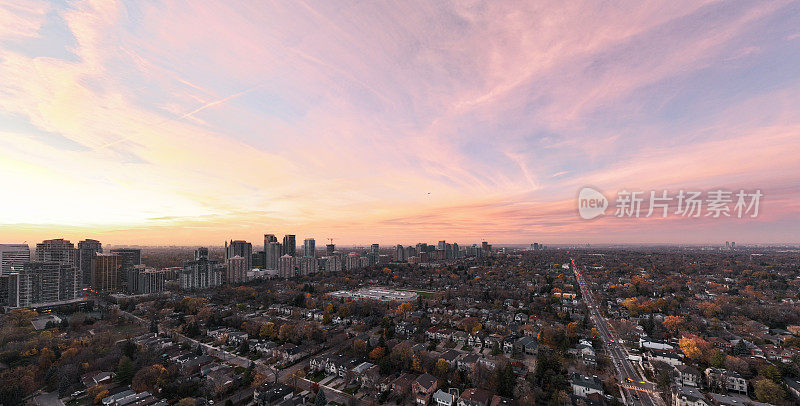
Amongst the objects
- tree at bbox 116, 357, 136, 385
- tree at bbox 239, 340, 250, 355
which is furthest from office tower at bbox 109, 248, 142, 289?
tree at bbox 239, 340, 250, 355

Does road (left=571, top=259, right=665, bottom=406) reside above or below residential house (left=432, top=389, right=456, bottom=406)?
below

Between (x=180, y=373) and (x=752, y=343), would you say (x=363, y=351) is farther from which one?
(x=752, y=343)

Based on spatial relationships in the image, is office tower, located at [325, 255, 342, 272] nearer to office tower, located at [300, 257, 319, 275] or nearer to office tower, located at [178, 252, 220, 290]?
office tower, located at [300, 257, 319, 275]

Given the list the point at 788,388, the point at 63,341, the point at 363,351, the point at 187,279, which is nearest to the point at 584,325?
the point at 788,388

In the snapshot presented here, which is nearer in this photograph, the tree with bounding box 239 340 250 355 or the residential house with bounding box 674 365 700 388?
the residential house with bounding box 674 365 700 388

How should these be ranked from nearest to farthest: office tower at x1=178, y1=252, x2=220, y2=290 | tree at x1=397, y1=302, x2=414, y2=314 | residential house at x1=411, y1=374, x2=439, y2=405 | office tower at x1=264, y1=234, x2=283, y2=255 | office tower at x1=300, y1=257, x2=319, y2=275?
residential house at x1=411, y1=374, x2=439, y2=405 < tree at x1=397, y1=302, x2=414, y2=314 < office tower at x1=178, y1=252, x2=220, y2=290 < office tower at x1=300, y1=257, x2=319, y2=275 < office tower at x1=264, y1=234, x2=283, y2=255

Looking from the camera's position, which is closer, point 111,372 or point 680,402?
point 680,402

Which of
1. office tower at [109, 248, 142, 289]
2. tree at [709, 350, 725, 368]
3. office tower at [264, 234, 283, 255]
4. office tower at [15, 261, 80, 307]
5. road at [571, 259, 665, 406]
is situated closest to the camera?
road at [571, 259, 665, 406]
